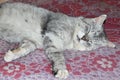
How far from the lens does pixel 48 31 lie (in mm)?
1707

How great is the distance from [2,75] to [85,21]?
768 mm

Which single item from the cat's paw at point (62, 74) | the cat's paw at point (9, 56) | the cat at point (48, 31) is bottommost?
the cat's paw at point (62, 74)

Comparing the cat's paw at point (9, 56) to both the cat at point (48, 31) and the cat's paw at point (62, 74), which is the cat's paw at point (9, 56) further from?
the cat's paw at point (62, 74)

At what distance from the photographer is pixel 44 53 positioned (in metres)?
1.67

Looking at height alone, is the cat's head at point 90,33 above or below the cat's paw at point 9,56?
above

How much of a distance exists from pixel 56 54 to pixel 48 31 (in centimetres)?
18

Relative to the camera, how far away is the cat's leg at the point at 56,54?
146cm

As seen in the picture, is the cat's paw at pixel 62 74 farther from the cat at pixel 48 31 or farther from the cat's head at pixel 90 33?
the cat's head at pixel 90 33

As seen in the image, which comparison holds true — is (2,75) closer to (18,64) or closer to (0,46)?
(18,64)

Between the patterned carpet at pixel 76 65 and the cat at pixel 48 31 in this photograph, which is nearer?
the patterned carpet at pixel 76 65

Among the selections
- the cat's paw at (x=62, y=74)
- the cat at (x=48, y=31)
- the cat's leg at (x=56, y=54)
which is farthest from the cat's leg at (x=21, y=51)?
the cat's paw at (x=62, y=74)

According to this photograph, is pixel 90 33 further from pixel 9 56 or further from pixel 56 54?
pixel 9 56

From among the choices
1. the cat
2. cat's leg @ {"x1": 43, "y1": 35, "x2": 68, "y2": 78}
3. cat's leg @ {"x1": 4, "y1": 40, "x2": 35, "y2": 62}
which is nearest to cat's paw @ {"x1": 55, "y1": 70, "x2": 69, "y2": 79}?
cat's leg @ {"x1": 43, "y1": 35, "x2": 68, "y2": 78}

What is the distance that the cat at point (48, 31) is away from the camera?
170cm
